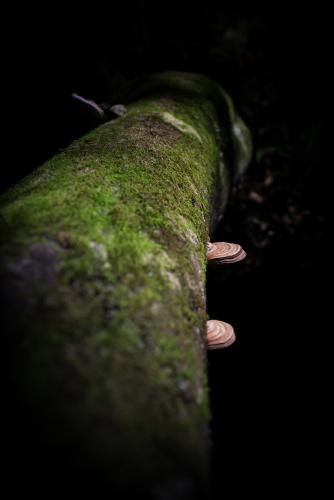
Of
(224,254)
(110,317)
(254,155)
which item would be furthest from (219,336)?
(254,155)

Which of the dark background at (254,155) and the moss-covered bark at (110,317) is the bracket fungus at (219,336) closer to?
the moss-covered bark at (110,317)

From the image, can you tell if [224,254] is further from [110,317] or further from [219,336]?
[110,317]

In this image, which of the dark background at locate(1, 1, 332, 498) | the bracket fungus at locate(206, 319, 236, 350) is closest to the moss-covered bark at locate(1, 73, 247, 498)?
the bracket fungus at locate(206, 319, 236, 350)

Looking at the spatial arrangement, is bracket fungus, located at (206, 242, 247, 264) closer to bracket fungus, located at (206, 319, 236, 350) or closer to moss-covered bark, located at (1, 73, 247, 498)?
moss-covered bark, located at (1, 73, 247, 498)

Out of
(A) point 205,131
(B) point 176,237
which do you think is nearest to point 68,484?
(B) point 176,237

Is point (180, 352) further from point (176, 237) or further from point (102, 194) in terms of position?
point (102, 194)

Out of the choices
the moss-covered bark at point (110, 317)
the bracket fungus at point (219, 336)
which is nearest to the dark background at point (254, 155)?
the bracket fungus at point (219, 336)
